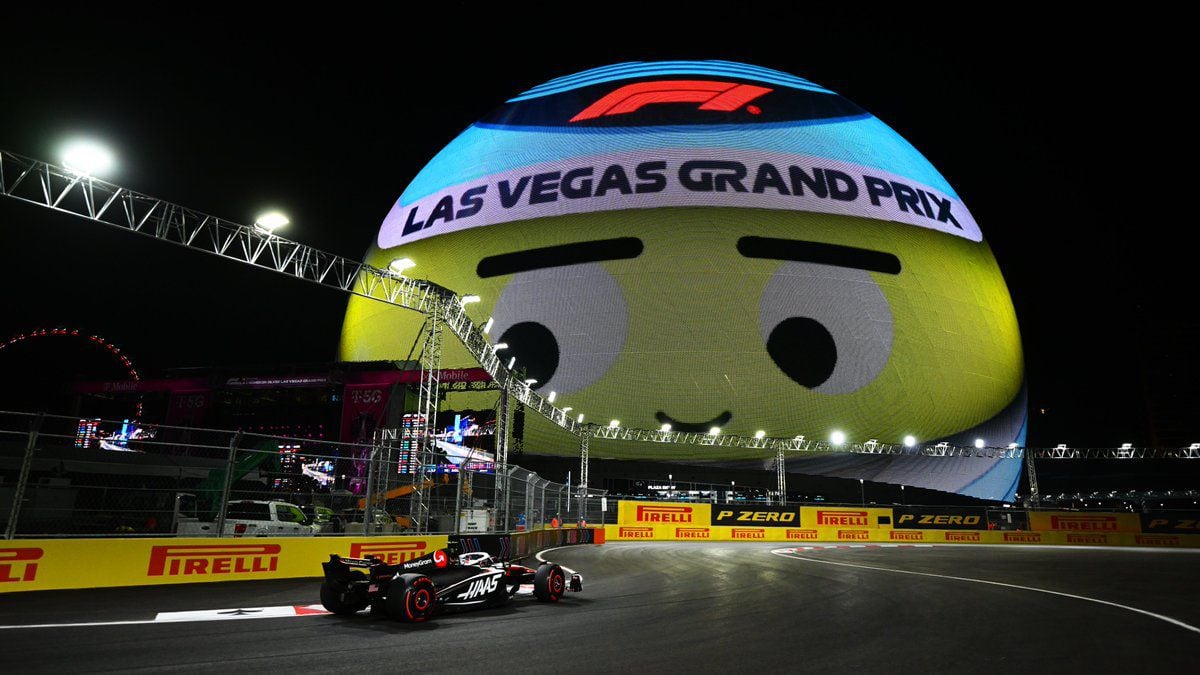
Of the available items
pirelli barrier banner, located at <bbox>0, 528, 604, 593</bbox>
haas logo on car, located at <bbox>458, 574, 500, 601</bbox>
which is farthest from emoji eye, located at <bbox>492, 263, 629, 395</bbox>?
haas logo on car, located at <bbox>458, 574, 500, 601</bbox>

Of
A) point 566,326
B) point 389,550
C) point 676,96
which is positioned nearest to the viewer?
point 389,550

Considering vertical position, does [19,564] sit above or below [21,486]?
below

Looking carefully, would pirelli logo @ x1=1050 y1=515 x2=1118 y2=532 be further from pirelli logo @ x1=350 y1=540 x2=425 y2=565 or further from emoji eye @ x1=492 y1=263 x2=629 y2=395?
pirelli logo @ x1=350 y1=540 x2=425 y2=565

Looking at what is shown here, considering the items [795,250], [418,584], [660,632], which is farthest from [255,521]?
[795,250]

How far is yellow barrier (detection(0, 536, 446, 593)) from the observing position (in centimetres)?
864

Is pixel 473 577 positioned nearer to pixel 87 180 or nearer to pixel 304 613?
pixel 304 613

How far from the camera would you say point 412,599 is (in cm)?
699

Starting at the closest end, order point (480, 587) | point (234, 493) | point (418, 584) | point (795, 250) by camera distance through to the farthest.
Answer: point (418, 584), point (480, 587), point (234, 493), point (795, 250)

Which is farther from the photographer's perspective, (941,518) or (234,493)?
(941,518)

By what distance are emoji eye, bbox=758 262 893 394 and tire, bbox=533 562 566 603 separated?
30.0 m

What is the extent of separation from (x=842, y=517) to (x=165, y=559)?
32083 mm

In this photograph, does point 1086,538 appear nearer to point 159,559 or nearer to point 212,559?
point 212,559

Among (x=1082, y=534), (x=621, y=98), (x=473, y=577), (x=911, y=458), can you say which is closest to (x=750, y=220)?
(x=621, y=98)

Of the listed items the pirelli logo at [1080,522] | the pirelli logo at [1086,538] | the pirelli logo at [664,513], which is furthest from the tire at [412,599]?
the pirelli logo at [1086,538]
